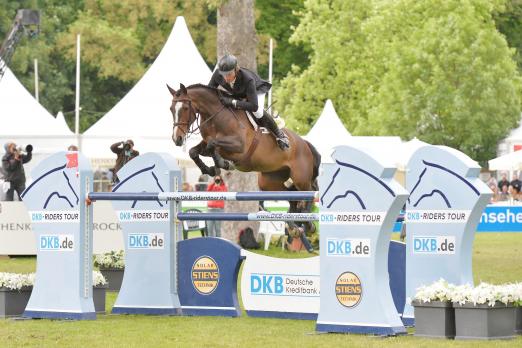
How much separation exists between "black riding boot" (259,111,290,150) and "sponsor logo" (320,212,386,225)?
9.43 feet

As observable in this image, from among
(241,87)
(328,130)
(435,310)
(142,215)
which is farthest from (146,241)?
(328,130)

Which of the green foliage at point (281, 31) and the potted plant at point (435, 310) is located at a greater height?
the green foliage at point (281, 31)

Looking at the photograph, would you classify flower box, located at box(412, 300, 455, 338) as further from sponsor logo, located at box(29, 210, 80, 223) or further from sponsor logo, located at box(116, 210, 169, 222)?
sponsor logo, located at box(29, 210, 80, 223)

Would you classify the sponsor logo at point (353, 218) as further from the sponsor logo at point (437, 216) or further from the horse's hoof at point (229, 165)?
the horse's hoof at point (229, 165)

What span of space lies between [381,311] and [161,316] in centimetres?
302

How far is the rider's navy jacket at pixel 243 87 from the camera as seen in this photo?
13195 mm

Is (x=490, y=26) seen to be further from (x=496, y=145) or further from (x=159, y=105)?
(x=159, y=105)

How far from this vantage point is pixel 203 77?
29.1m

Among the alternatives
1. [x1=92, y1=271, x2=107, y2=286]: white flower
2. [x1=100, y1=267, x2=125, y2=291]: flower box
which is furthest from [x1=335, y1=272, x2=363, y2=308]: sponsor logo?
[x1=100, y1=267, x2=125, y2=291]: flower box

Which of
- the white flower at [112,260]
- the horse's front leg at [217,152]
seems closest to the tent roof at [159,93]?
the white flower at [112,260]

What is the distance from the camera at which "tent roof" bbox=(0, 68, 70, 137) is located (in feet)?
108

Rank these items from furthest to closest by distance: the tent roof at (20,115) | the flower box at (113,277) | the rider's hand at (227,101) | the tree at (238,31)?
the tent roof at (20,115) → the tree at (238,31) → the flower box at (113,277) → the rider's hand at (227,101)

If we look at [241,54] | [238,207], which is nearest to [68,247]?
[241,54]

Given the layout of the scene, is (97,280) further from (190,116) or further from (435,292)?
(435,292)
